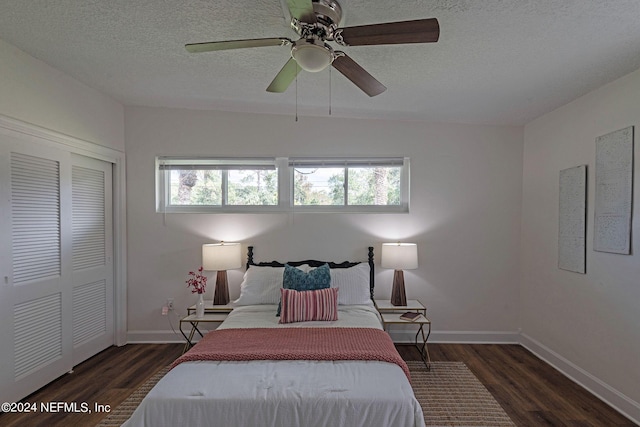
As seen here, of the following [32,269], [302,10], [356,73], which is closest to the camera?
[302,10]

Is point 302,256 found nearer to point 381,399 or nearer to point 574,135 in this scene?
point 381,399

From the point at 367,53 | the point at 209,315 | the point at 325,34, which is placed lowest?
the point at 209,315

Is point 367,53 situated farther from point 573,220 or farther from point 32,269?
point 32,269

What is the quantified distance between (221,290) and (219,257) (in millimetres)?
369

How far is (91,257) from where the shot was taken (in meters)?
3.11

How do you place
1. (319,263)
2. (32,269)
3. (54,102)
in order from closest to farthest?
1. (32,269)
2. (54,102)
3. (319,263)

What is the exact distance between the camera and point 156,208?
3.54m

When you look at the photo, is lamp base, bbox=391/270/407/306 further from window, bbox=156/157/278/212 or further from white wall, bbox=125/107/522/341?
window, bbox=156/157/278/212

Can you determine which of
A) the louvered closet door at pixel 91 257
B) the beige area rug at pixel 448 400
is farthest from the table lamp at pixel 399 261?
the louvered closet door at pixel 91 257

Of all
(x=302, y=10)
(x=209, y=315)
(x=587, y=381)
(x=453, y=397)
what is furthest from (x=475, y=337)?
(x=302, y=10)

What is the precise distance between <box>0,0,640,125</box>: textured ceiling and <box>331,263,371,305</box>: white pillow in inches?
66.4

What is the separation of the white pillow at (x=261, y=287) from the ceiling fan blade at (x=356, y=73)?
1.96 metres

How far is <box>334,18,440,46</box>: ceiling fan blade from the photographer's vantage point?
55.2 inches

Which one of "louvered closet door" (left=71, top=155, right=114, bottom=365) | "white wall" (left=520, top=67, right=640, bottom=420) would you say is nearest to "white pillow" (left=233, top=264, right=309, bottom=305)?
"louvered closet door" (left=71, top=155, right=114, bottom=365)
